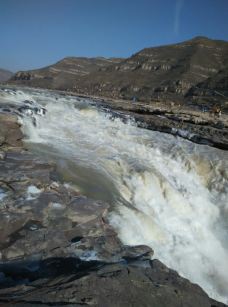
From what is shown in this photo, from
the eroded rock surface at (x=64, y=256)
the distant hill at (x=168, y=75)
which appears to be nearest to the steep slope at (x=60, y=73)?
the distant hill at (x=168, y=75)

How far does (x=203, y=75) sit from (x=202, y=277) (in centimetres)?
9562

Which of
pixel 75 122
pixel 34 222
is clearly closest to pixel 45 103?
pixel 75 122

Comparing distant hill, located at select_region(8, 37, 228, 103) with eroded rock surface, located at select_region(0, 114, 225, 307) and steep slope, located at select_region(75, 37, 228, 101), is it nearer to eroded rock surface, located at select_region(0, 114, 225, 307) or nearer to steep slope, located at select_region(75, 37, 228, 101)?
steep slope, located at select_region(75, 37, 228, 101)

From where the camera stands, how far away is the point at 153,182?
13.7 m

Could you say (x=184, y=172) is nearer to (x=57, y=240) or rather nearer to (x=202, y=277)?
(x=202, y=277)

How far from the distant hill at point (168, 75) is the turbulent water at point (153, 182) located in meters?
56.0

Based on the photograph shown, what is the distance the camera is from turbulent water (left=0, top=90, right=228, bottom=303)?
33.4 ft

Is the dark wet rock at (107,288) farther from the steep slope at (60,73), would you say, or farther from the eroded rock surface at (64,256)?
the steep slope at (60,73)

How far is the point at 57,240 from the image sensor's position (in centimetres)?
780

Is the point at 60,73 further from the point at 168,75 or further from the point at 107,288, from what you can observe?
the point at 107,288

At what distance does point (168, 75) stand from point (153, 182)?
9500cm

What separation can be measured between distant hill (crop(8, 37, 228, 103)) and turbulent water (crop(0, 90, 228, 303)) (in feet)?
184

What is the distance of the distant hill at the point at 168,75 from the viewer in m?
88.5

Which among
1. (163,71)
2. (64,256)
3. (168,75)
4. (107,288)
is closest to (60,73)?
(163,71)
